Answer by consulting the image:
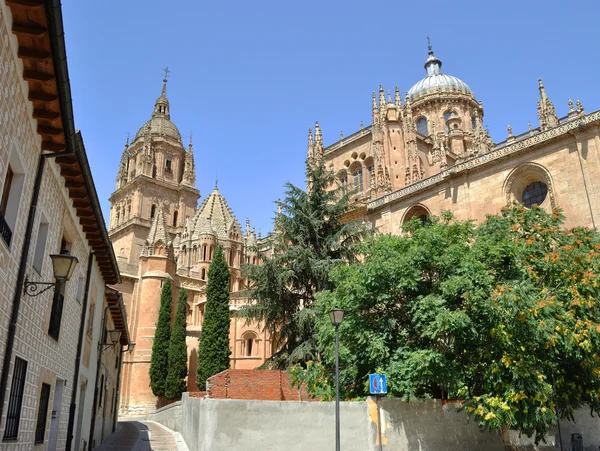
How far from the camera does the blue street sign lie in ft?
40.1

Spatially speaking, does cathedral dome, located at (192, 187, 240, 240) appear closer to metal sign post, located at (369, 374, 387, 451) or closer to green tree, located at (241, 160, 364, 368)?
green tree, located at (241, 160, 364, 368)

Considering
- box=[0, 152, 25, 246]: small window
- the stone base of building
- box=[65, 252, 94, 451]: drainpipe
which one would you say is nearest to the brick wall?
box=[65, 252, 94, 451]: drainpipe

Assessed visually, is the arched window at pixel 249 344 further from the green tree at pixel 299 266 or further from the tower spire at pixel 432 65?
the tower spire at pixel 432 65

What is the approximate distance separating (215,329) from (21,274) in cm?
2422

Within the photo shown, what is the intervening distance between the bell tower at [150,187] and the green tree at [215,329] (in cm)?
2717

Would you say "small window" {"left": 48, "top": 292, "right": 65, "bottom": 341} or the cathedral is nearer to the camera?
"small window" {"left": 48, "top": 292, "right": 65, "bottom": 341}

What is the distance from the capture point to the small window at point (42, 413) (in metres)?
8.54

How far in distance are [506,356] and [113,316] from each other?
47.8 feet

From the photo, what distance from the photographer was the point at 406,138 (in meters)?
35.9

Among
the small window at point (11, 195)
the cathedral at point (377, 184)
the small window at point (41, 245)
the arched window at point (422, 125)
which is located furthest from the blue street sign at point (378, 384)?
the arched window at point (422, 125)

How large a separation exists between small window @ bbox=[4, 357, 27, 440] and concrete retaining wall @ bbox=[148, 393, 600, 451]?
5604mm

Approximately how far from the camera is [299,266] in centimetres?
Result: 2031

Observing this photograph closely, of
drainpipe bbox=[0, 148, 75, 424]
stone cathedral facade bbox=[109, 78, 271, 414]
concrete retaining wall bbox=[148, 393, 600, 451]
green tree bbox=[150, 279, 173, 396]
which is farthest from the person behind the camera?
stone cathedral facade bbox=[109, 78, 271, 414]

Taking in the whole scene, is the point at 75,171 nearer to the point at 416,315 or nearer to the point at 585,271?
the point at 416,315
